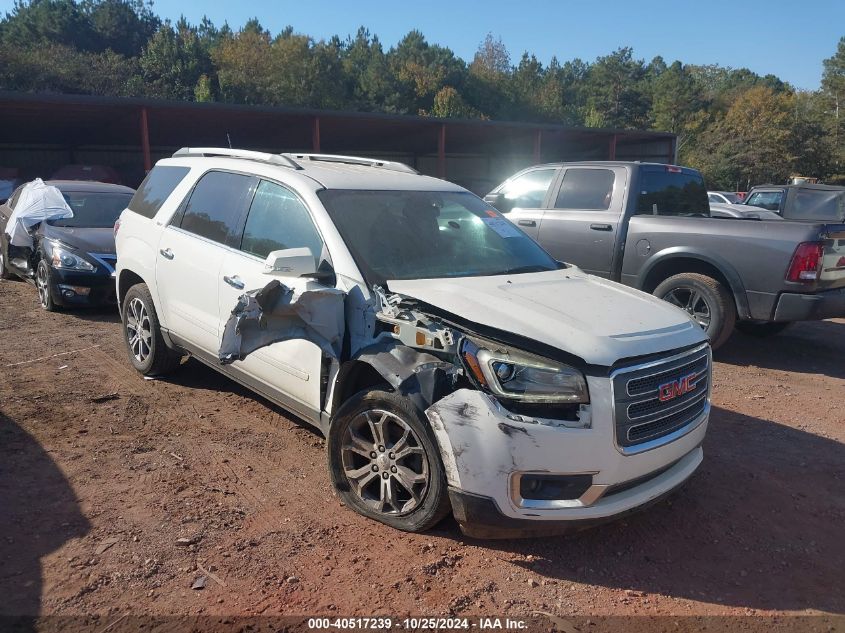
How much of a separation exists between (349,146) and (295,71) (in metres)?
33.4

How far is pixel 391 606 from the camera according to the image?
285 cm

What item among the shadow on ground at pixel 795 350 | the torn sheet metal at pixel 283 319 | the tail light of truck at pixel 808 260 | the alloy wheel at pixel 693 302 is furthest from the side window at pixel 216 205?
the shadow on ground at pixel 795 350

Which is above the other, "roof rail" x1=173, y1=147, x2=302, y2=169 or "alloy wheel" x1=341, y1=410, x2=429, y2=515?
"roof rail" x1=173, y1=147, x2=302, y2=169

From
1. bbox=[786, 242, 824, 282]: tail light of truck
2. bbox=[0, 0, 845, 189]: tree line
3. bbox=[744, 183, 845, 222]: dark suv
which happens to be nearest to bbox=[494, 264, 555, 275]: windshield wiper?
bbox=[786, 242, 824, 282]: tail light of truck

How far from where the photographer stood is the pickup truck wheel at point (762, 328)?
7.67m

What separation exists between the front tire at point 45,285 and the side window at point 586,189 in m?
6.22

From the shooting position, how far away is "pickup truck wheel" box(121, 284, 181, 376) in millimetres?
5473

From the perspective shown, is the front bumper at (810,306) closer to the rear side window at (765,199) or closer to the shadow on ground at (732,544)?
the shadow on ground at (732,544)

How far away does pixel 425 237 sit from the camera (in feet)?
13.8

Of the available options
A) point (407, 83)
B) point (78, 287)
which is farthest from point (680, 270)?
point (407, 83)

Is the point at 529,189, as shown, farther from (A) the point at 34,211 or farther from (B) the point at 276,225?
(A) the point at 34,211

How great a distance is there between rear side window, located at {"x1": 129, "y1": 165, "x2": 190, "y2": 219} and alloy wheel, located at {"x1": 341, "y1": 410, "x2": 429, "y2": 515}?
3.01m

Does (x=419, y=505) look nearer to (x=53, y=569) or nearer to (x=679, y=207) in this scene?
(x=53, y=569)

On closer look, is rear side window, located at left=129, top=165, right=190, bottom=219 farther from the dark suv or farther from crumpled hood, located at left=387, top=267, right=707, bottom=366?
the dark suv
